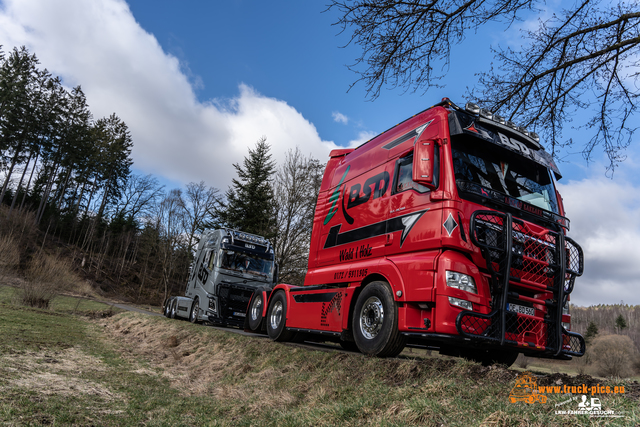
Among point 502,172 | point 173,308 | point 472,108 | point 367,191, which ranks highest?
point 472,108

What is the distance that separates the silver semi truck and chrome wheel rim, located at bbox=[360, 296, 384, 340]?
953 centimetres

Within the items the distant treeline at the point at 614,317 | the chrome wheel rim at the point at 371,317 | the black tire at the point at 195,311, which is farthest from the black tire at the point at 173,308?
the distant treeline at the point at 614,317

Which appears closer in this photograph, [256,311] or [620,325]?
[256,311]

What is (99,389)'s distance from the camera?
20.0ft

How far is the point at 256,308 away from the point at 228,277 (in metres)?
4.49

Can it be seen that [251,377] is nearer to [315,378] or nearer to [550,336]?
[315,378]

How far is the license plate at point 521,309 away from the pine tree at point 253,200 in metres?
22.7

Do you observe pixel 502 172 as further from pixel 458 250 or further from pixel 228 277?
pixel 228 277

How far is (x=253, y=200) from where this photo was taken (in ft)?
100

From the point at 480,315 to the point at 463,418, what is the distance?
158 centimetres

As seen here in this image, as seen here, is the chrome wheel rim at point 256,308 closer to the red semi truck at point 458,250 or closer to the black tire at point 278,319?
the black tire at point 278,319

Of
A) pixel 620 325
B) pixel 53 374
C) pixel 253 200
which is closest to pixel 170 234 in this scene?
pixel 253 200

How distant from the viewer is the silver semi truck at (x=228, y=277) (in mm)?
14570

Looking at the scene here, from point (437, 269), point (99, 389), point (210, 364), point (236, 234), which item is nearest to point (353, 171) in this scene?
→ point (437, 269)
